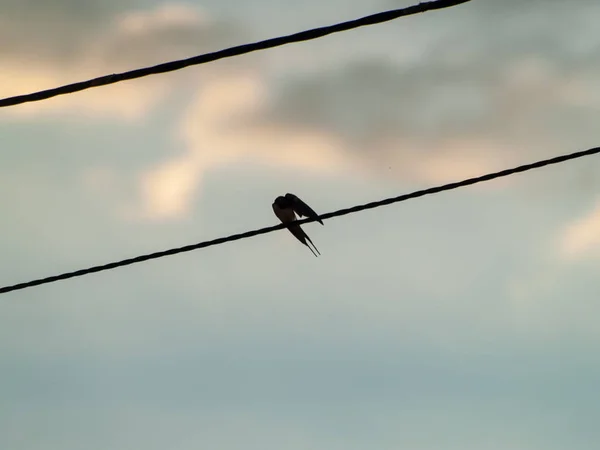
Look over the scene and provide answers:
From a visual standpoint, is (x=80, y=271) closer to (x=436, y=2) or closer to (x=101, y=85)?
(x=101, y=85)

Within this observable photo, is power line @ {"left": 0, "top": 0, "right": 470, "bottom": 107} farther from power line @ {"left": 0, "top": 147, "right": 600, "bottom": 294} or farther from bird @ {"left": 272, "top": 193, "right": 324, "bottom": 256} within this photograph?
bird @ {"left": 272, "top": 193, "right": 324, "bottom": 256}

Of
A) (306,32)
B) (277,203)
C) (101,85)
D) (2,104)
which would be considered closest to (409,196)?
(306,32)

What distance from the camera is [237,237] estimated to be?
6734mm

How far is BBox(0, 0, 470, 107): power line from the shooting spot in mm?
5008

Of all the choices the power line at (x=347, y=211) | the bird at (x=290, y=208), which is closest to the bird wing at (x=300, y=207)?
the bird at (x=290, y=208)

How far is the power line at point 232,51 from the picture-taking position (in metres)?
5.01

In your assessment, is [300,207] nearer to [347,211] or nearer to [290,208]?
[290,208]

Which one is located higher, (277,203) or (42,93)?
(277,203)

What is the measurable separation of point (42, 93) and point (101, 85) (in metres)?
0.31

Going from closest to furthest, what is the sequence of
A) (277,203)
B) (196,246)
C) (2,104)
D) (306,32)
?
(306,32)
(2,104)
(196,246)
(277,203)

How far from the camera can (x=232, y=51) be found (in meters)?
5.18

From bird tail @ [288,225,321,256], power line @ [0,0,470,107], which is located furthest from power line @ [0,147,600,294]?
bird tail @ [288,225,321,256]

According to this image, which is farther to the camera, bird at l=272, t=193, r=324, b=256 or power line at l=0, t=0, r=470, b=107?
bird at l=272, t=193, r=324, b=256

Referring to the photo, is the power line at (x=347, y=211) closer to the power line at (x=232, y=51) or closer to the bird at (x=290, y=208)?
the power line at (x=232, y=51)
